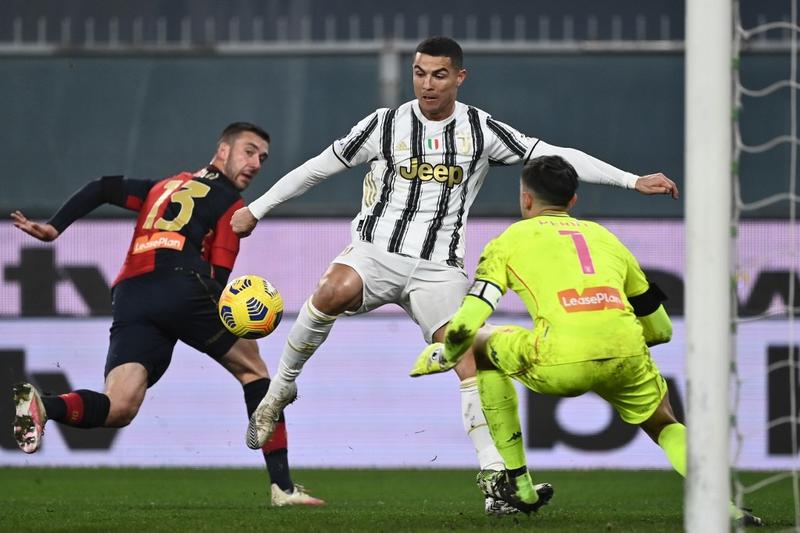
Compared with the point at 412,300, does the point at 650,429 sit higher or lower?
lower

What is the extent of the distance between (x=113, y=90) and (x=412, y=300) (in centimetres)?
601

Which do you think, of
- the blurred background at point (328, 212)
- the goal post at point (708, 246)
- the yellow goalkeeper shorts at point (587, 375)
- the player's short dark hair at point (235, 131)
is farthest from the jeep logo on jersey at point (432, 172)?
the blurred background at point (328, 212)

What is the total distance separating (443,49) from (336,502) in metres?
2.73

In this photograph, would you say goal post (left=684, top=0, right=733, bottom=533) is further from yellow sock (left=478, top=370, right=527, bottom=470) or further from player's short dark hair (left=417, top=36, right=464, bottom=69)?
player's short dark hair (left=417, top=36, right=464, bottom=69)

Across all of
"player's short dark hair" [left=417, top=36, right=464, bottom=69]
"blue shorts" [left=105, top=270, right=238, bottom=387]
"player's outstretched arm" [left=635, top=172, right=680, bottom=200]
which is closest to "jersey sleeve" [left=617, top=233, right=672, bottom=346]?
"player's outstretched arm" [left=635, top=172, right=680, bottom=200]

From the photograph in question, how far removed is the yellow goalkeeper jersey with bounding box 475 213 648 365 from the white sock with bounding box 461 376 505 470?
789 mm

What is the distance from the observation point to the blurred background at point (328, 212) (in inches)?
421

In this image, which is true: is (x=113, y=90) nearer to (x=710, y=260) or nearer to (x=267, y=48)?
(x=267, y=48)

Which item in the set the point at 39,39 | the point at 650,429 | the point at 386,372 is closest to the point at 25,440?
the point at 650,429

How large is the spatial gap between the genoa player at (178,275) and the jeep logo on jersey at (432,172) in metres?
1.30

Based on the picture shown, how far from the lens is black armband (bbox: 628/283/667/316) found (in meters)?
5.55

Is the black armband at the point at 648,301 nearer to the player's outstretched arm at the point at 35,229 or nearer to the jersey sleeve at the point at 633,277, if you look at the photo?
the jersey sleeve at the point at 633,277

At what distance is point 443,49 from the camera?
609cm

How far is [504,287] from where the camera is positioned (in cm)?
509
